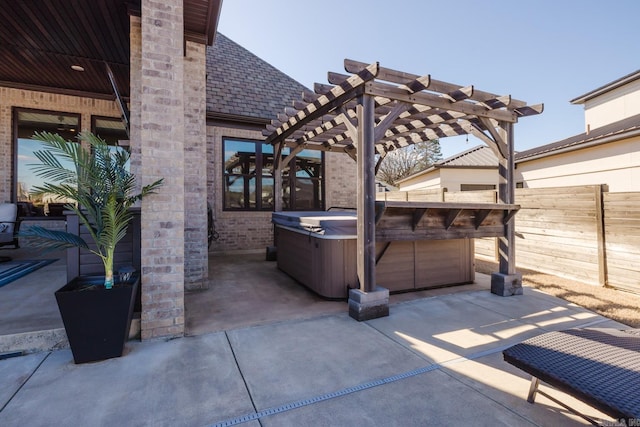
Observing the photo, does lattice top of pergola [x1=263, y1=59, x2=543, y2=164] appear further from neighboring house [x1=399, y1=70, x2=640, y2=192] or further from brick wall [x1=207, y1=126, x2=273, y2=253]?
neighboring house [x1=399, y1=70, x2=640, y2=192]

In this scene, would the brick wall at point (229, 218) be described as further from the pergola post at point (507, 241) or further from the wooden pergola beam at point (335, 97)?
the pergola post at point (507, 241)

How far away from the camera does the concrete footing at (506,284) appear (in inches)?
170

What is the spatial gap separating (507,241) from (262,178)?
592 cm

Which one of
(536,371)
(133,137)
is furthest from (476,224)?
(133,137)

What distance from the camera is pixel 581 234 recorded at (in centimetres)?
494

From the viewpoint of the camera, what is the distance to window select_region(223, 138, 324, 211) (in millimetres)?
7805

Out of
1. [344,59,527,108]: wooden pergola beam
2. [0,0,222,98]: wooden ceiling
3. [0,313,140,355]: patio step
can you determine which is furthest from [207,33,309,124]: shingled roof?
[0,313,140,355]: patio step

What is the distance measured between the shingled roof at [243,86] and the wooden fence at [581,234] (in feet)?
19.8

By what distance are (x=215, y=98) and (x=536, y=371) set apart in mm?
8095

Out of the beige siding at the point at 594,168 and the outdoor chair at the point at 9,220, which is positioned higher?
the beige siding at the point at 594,168

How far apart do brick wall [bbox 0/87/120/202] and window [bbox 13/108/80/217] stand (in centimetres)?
11

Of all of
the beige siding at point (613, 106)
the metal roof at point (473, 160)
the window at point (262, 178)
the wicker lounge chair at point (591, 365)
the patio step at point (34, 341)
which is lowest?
the patio step at point (34, 341)

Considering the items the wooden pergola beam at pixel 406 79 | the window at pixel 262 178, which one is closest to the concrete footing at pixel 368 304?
the wooden pergola beam at pixel 406 79

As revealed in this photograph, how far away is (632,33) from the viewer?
29.2 feet
